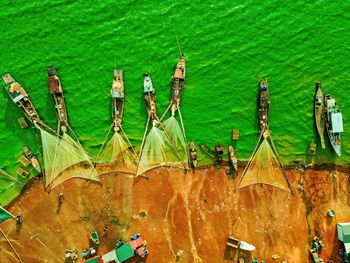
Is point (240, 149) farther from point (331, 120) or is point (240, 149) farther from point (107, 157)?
point (107, 157)

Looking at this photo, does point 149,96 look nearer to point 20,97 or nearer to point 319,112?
point 20,97

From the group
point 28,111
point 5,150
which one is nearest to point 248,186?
point 28,111

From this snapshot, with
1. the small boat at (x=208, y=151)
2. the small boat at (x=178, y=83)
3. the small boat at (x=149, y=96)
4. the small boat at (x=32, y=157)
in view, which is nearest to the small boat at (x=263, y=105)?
the small boat at (x=208, y=151)

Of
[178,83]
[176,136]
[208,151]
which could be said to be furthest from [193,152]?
[178,83]

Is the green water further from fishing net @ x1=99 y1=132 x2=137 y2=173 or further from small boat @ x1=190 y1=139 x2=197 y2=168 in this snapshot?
small boat @ x1=190 y1=139 x2=197 y2=168

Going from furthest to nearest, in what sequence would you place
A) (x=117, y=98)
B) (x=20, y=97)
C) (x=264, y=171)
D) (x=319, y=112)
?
(x=264, y=171) < (x=319, y=112) < (x=117, y=98) < (x=20, y=97)

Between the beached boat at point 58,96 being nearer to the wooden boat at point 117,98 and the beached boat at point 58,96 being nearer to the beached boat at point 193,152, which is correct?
the wooden boat at point 117,98
